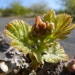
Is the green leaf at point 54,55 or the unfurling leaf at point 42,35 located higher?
the unfurling leaf at point 42,35

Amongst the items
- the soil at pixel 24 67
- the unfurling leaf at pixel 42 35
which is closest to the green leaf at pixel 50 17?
the unfurling leaf at pixel 42 35

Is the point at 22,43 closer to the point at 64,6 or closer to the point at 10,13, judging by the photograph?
the point at 64,6

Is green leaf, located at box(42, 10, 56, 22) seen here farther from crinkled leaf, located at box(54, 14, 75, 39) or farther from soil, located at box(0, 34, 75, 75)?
soil, located at box(0, 34, 75, 75)

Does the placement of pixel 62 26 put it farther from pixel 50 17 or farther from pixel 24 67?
pixel 24 67

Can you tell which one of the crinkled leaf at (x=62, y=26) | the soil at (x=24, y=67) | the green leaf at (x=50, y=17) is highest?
the green leaf at (x=50, y=17)

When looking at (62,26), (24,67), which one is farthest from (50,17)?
(24,67)

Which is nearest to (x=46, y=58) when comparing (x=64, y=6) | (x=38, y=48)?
(x=38, y=48)

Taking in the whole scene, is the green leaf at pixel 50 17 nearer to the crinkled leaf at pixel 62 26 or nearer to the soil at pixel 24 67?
the crinkled leaf at pixel 62 26
